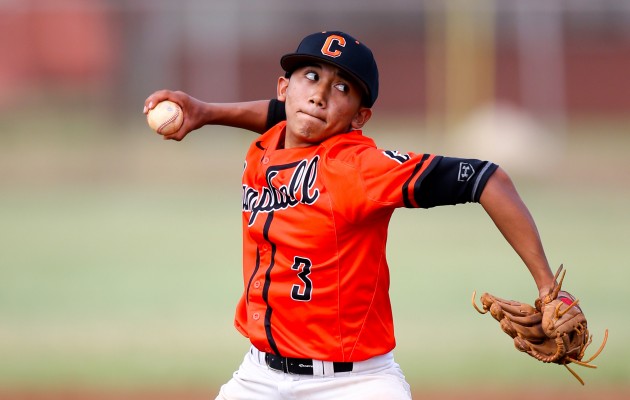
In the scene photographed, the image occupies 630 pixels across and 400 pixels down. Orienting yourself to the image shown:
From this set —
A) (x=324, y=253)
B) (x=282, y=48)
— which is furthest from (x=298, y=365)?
(x=282, y=48)

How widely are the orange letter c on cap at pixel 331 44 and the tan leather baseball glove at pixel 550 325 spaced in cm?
93

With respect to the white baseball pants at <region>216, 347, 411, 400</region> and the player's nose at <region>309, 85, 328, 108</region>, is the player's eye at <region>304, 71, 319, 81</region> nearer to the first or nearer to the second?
the player's nose at <region>309, 85, 328, 108</region>

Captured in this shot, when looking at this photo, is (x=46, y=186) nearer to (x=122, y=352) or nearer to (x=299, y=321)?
(x=122, y=352)

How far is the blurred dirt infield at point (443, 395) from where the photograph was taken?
21.7 ft

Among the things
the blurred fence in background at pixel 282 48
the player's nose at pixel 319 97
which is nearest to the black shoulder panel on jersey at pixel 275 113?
the player's nose at pixel 319 97

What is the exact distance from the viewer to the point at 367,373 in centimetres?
363

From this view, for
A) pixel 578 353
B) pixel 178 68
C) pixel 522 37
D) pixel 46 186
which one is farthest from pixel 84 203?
pixel 578 353

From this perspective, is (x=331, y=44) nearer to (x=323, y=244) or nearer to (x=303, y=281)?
(x=323, y=244)

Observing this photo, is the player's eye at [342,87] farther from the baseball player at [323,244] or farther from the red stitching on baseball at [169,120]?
the red stitching on baseball at [169,120]

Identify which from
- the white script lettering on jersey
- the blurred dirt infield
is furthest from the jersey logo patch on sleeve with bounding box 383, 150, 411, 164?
the blurred dirt infield

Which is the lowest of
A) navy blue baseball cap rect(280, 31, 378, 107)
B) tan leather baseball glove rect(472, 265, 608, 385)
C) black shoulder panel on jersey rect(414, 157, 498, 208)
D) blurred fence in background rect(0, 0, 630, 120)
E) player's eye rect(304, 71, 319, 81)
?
tan leather baseball glove rect(472, 265, 608, 385)

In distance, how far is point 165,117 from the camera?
3.88 meters

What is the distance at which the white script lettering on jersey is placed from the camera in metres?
3.62

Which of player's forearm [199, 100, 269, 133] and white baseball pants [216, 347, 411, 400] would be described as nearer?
white baseball pants [216, 347, 411, 400]
